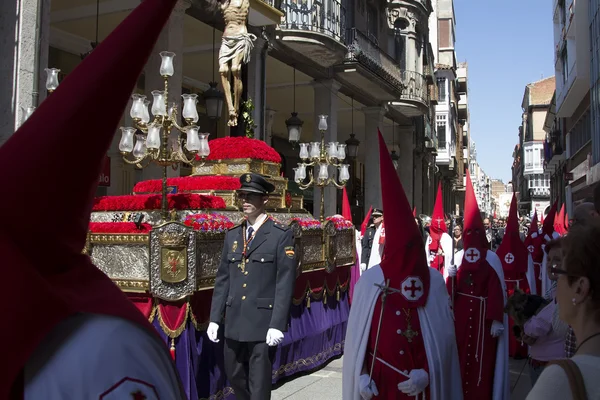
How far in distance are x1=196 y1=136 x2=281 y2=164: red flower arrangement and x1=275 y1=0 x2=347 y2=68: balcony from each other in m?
7.14

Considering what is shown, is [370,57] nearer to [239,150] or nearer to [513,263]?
[513,263]

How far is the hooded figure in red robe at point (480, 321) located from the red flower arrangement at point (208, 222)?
245cm

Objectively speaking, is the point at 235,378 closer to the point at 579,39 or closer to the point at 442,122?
the point at 579,39

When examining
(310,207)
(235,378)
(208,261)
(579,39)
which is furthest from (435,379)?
(579,39)

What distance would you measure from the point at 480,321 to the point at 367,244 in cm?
795

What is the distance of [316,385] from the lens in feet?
23.2

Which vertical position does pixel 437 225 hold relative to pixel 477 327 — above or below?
above

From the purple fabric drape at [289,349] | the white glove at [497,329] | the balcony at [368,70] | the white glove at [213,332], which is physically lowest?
the purple fabric drape at [289,349]

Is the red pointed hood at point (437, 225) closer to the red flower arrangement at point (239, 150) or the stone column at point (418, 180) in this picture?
the red flower arrangement at point (239, 150)

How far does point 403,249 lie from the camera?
13.8 feet

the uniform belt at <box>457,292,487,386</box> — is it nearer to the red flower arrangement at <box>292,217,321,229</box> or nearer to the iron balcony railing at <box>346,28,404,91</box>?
the red flower arrangement at <box>292,217,321,229</box>

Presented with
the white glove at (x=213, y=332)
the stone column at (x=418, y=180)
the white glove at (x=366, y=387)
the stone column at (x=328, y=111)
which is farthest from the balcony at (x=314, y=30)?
the stone column at (x=418, y=180)

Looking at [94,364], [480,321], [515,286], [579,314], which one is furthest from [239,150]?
[94,364]

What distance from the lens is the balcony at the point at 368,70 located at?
60.2ft
